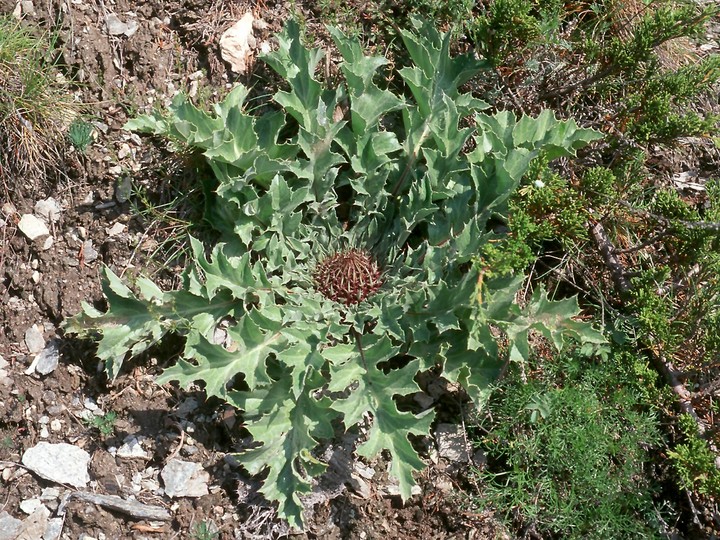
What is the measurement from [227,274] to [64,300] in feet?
3.24

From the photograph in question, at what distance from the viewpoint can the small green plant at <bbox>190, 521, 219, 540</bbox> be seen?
3545 mm

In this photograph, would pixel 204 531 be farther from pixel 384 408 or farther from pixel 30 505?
pixel 384 408

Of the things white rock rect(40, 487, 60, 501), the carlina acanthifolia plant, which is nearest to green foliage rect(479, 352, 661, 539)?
the carlina acanthifolia plant

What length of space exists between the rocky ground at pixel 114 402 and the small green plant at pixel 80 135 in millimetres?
107

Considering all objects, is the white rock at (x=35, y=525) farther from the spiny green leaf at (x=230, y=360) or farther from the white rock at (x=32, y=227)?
the white rock at (x=32, y=227)

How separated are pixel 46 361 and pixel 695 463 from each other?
131 inches

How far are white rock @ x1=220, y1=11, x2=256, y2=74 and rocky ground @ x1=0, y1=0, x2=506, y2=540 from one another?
12 centimetres

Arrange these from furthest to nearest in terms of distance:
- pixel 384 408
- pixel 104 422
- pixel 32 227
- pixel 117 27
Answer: pixel 117 27
pixel 32 227
pixel 104 422
pixel 384 408

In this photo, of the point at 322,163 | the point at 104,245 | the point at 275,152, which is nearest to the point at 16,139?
the point at 104,245

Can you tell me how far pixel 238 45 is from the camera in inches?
167

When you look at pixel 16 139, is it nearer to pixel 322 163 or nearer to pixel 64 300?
pixel 64 300

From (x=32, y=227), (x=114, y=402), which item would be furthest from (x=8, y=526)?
(x=32, y=227)

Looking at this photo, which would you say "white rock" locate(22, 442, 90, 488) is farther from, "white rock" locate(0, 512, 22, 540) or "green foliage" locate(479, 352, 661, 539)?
"green foliage" locate(479, 352, 661, 539)

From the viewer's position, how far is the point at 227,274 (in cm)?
355
